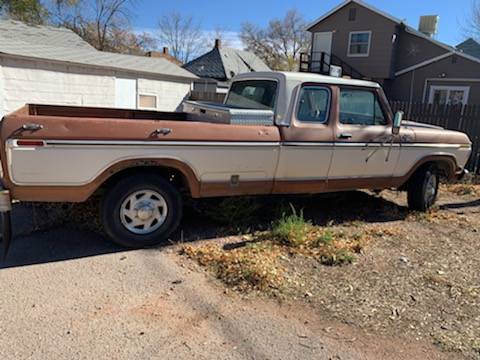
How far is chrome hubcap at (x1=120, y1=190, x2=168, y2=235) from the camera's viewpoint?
4.40 m

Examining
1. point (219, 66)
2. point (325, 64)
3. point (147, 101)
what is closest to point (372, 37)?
point (325, 64)

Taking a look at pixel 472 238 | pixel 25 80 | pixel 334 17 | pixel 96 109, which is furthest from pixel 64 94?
pixel 334 17

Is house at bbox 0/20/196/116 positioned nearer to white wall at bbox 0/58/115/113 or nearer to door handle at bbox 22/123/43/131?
white wall at bbox 0/58/115/113

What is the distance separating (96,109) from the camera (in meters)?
5.66

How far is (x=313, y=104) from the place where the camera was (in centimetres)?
523

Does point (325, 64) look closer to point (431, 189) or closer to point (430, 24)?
point (430, 24)

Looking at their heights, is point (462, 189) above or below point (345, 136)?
below

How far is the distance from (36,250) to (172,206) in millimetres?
1473

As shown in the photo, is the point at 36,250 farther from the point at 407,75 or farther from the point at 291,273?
the point at 407,75

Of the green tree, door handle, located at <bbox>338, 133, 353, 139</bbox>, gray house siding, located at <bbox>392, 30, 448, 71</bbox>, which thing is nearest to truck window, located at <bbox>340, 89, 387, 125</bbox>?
door handle, located at <bbox>338, 133, 353, 139</bbox>

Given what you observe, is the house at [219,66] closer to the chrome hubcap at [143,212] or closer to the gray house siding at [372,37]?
the gray house siding at [372,37]

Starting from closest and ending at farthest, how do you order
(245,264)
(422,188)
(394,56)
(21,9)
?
(245,264)
(422,188)
(21,9)
(394,56)

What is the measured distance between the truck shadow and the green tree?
21193mm

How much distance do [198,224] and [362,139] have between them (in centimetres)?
241
